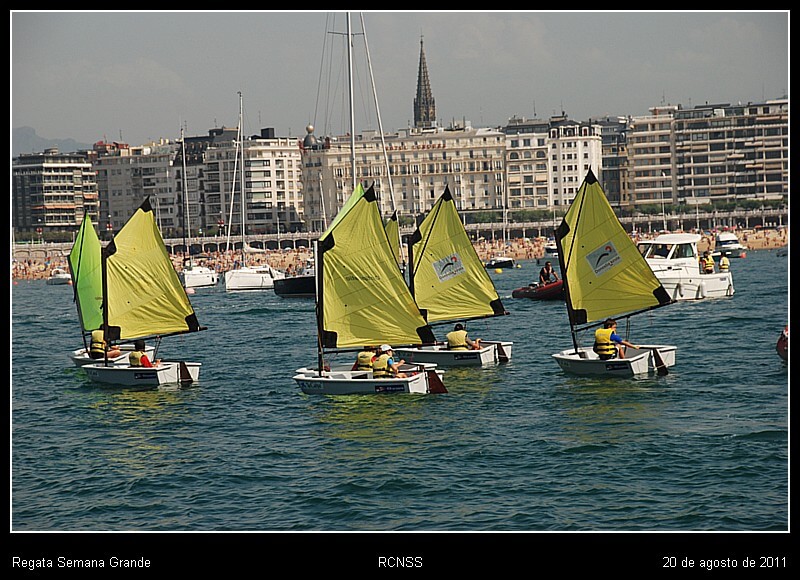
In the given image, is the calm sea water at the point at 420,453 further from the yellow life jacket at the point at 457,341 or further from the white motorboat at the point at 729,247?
the white motorboat at the point at 729,247

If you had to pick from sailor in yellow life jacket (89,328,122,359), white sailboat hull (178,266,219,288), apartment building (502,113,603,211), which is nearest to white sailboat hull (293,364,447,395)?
sailor in yellow life jacket (89,328,122,359)

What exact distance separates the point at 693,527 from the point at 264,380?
18518mm

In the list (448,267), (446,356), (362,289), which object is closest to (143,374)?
(362,289)

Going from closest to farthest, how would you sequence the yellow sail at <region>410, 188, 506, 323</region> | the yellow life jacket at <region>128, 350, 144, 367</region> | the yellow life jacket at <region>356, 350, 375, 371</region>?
the yellow life jacket at <region>356, 350, 375, 371</region> → the yellow life jacket at <region>128, 350, 144, 367</region> → the yellow sail at <region>410, 188, 506, 323</region>

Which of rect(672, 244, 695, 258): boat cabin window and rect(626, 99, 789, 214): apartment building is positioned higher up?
rect(626, 99, 789, 214): apartment building

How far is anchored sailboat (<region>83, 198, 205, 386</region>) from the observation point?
3534 cm

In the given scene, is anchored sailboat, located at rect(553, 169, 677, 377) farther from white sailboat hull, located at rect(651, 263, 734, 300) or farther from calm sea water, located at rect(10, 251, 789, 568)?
white sailboat hull, located at rect(651, 263, 734, 300)

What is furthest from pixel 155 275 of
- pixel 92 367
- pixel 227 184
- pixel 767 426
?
pixel 227 184

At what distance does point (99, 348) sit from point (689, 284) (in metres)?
32.5

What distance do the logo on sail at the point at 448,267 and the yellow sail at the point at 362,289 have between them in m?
6.65

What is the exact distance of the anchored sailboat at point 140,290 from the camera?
35.3m

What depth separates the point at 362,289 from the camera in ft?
104

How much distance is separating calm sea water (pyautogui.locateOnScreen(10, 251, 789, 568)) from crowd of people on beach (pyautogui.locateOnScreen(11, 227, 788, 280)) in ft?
274
